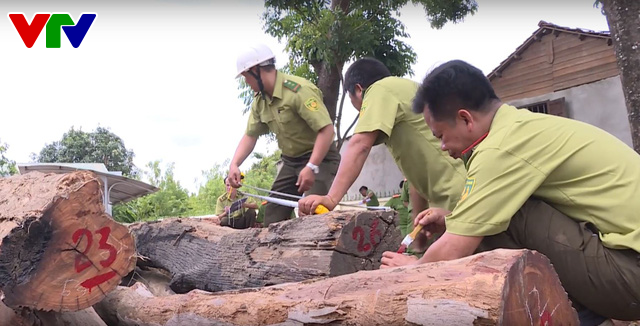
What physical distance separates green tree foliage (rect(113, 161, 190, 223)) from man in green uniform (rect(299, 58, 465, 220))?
37.2 ft

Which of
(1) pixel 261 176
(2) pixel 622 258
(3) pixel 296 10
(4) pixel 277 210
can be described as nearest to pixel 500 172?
(2) pixel 622 258

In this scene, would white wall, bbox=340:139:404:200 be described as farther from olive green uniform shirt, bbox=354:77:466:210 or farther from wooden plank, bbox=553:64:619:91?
olive green uniform shirt, bbox=354:77:466:210

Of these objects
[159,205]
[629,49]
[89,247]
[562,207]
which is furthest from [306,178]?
[159,205]

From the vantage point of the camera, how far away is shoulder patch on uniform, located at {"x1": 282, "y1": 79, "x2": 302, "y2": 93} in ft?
14.7

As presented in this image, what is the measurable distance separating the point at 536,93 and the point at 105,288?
10.8 metres

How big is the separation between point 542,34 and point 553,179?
36.4 ft

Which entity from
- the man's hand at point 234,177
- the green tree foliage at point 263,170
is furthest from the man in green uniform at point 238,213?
the green tree foliage at point 263,170

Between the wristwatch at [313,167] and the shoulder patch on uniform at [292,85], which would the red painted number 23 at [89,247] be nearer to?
the wristwatch at [313,167]

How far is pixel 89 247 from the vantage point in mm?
2830

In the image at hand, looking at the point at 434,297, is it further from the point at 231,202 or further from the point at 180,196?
Result: the point at 180,196

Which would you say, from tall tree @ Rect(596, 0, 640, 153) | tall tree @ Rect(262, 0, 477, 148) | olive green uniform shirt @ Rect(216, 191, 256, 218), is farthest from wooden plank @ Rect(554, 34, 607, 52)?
olive green uniform shirt @ Rect(216, 191, 256, 218)

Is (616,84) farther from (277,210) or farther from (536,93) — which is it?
(277,210)

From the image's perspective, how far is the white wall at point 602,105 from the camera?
31.9 feet

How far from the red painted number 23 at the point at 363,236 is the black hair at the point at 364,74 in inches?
32.4
